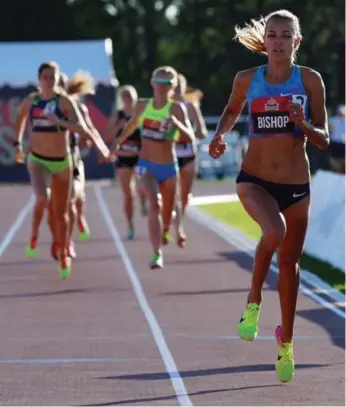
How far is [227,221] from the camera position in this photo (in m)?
27.7

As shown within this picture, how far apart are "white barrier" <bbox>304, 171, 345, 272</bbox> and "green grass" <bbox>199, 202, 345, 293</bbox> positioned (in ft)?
0.35

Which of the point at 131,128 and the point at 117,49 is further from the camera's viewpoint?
the point at 117,49

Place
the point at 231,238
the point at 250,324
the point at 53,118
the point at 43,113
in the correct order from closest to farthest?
the point at 250,324 < the point at 53,118 < the point at 43,113 < the point at 231,238

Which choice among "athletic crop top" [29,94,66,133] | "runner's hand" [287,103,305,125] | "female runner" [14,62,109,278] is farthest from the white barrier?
"runner's hand" [287,103,305,125]

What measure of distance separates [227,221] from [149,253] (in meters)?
7.42

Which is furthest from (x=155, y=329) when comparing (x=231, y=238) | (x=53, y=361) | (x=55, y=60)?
(x=55, y=60)

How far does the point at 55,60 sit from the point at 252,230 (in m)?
22.8

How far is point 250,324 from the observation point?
9.50 metres

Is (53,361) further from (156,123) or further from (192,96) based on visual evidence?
(192,96)

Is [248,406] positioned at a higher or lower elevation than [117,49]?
higher

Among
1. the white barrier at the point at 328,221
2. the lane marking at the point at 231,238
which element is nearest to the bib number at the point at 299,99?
the lane marking at the point at 231,238

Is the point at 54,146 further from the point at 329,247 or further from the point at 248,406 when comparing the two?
the point at 248,406

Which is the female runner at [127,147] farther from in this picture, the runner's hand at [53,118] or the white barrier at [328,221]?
the runner's hand at [53,118]

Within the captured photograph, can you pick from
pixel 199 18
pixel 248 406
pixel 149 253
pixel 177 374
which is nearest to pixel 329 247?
pixel 149 253
